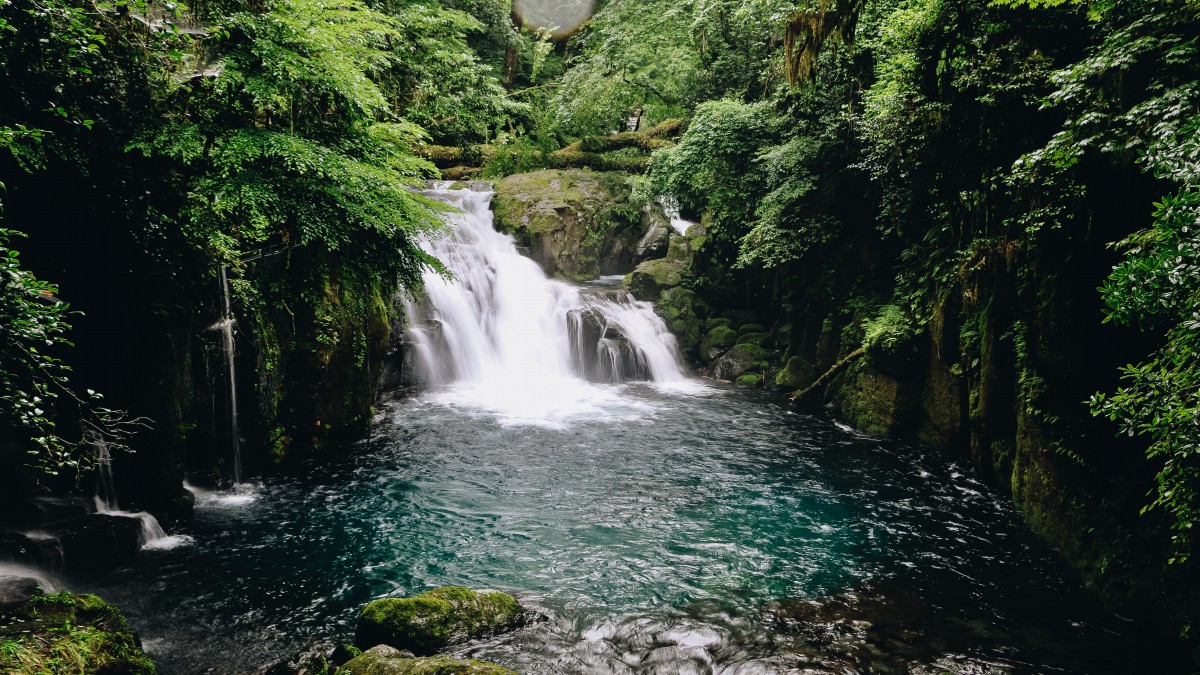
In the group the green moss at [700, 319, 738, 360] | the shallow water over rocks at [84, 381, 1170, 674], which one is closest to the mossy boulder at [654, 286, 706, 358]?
the green moss at [700, 319, 738, 360]

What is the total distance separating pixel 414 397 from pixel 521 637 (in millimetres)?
10002

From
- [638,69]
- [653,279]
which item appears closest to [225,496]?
[653,279]

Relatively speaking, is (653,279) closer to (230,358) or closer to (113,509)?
(230,358)

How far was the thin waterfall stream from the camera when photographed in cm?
583

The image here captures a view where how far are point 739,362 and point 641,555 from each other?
10.9 meters

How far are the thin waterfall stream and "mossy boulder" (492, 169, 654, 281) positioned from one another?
853cm

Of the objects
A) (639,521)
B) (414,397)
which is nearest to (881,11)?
(639,521)

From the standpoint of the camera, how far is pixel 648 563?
24.8 ft

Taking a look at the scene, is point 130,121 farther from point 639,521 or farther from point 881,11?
point 881,11

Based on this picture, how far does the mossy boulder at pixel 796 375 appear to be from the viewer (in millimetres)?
15930

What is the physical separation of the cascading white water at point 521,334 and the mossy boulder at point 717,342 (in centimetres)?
93

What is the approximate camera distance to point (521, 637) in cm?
603

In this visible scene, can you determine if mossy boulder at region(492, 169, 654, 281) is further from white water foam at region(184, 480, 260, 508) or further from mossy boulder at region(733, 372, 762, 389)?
white water foam at region(184, 480, 260, 508)

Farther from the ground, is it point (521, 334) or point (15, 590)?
point (521, 334)
